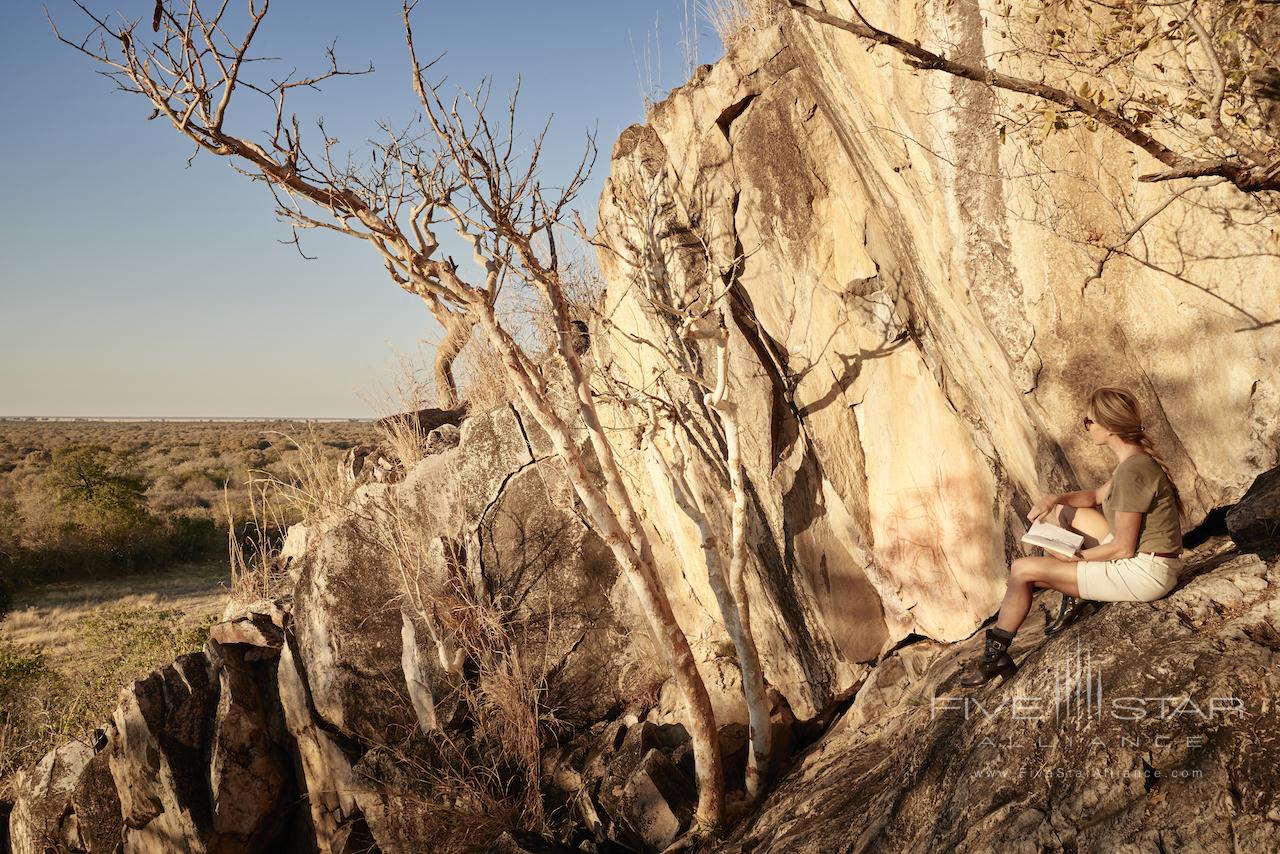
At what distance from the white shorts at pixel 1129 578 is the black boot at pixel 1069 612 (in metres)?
0.29

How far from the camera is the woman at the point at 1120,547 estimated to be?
3.38 metres

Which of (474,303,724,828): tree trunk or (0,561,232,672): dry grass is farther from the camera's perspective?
(0,561,232,672): dry grass

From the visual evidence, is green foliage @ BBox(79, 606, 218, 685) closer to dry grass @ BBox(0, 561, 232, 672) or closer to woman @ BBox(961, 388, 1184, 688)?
dry grass @ BBox(0, 561, 232, 672)

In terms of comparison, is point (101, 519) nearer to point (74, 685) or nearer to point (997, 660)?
point (74, 685)

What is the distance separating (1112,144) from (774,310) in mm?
2421

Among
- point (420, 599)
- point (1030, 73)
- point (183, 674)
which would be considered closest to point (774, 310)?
point (1030, 73)

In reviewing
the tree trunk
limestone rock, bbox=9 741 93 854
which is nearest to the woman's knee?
the tree trunk

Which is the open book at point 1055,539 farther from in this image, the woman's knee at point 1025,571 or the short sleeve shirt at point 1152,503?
the short sleeve shirt at point 1152,503

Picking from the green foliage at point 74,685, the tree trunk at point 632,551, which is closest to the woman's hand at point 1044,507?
the tree trunk at point 632,551

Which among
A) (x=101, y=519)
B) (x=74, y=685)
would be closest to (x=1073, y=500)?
(x=74, y=685)

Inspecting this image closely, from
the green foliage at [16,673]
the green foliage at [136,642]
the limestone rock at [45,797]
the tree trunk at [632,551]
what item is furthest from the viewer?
the green foliage at [136,642]

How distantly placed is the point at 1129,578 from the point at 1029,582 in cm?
42

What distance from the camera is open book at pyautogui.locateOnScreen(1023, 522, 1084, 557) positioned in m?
3.57

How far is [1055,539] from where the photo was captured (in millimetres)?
3607
